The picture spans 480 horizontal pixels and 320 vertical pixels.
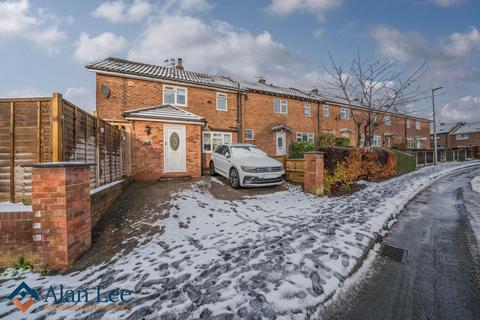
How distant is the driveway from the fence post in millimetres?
4570

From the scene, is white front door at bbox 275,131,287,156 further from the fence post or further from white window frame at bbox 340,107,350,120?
the fence post

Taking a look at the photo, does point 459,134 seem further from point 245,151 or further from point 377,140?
point 245,151

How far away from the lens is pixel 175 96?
12.8 m

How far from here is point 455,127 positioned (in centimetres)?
4425

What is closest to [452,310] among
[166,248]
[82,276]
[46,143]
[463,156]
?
[166,248]

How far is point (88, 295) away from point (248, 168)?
557 centimetres

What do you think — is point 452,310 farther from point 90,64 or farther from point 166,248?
point 90,64

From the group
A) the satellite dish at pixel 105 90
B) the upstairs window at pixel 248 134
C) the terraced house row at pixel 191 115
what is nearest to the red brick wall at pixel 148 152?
the terraced house row at pixel 191 115

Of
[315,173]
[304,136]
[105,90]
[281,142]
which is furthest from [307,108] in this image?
[105,90]

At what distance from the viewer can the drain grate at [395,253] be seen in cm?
312

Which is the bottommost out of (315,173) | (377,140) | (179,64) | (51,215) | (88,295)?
(88,295)

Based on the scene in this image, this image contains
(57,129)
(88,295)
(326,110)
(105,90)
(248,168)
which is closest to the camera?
(88,295)

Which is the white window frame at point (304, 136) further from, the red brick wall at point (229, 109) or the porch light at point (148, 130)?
the porch light at point (148, 130)

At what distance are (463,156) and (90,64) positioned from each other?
3724cm
